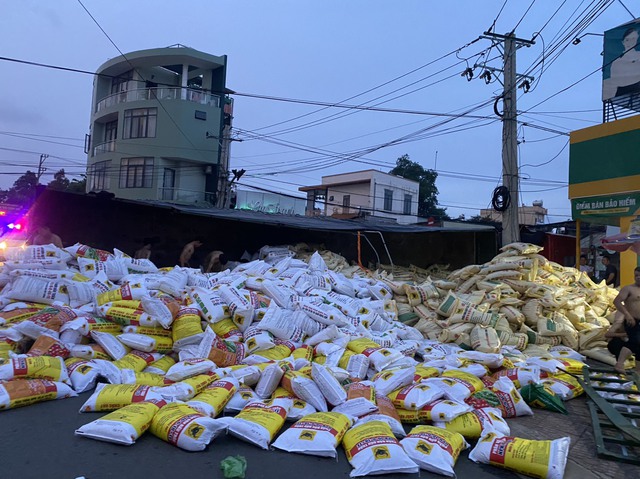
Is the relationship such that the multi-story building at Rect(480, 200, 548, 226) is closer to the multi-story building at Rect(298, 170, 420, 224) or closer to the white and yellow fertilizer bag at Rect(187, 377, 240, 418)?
the multi-story building at Rect(298, 170, 420, 224)

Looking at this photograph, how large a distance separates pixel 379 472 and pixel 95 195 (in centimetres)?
778

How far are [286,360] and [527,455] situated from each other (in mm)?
1976

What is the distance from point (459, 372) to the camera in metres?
4.23

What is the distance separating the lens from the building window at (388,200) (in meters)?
33.5

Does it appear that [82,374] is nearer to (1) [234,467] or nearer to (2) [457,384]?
(1) [234,467]

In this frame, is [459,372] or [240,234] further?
[240,234]

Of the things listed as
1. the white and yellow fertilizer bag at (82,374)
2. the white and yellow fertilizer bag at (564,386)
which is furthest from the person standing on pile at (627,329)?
the white and yellow fertilizer bag at (82,374)

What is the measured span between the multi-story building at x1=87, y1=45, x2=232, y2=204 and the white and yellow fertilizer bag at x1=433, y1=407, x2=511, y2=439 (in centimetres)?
2248

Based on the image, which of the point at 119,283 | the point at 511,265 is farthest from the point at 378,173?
the point at 119,283

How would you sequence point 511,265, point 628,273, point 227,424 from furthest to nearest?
point 628,273 < point 511,265 < point 227,424

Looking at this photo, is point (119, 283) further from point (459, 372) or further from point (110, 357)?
point (459, 372)

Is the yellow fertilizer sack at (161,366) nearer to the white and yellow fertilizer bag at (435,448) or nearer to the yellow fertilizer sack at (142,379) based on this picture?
the yellow fertilizer sack at (142,379)

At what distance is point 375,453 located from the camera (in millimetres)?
2744

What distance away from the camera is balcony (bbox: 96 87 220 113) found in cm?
2531
